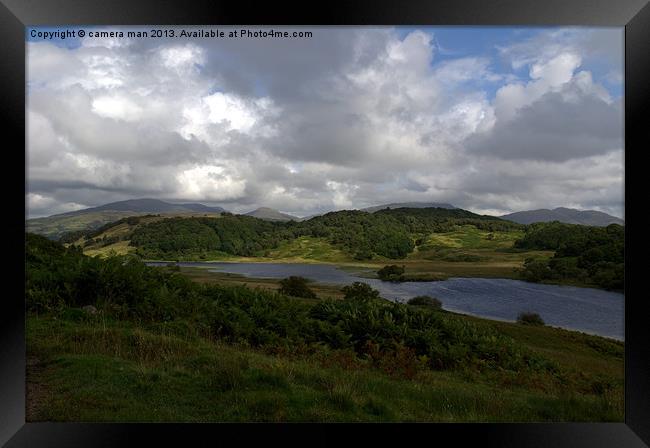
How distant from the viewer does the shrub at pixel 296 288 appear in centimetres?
573

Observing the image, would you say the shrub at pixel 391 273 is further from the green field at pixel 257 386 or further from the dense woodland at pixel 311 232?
the green field at pixel 257 386

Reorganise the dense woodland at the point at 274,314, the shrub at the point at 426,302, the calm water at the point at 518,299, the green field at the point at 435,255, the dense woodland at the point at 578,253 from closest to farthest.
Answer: the dense woodland at the point at 274,314
the calm water at the point at 518,299
the dense woodland at the point at 578,253
the shrub at the point at 426,302
the green field at the point at 435,255

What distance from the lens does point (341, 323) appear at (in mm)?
5102

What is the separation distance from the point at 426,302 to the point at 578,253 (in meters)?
2.53

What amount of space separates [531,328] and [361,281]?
2.66 meters

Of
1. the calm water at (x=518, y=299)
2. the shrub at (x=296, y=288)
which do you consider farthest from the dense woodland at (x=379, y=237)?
the shrub at (x=296, y=288)

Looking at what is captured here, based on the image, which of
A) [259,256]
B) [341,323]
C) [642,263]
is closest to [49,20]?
[259,256]

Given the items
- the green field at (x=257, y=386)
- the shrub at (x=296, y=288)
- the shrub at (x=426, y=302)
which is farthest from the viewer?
the shrub at (x=296, y=288)

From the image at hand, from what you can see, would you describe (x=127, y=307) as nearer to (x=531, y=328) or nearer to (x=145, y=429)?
(x=145, y=429)

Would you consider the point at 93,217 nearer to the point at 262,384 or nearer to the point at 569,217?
the point at 262,384

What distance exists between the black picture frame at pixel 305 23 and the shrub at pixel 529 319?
1725 millimetres

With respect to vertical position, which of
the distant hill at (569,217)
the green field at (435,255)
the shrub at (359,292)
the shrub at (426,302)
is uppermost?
the distant hill at (569,217)

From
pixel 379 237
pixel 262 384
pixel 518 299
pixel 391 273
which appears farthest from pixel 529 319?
pixel 262 384

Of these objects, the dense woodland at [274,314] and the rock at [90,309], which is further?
the rock at [90,309]
